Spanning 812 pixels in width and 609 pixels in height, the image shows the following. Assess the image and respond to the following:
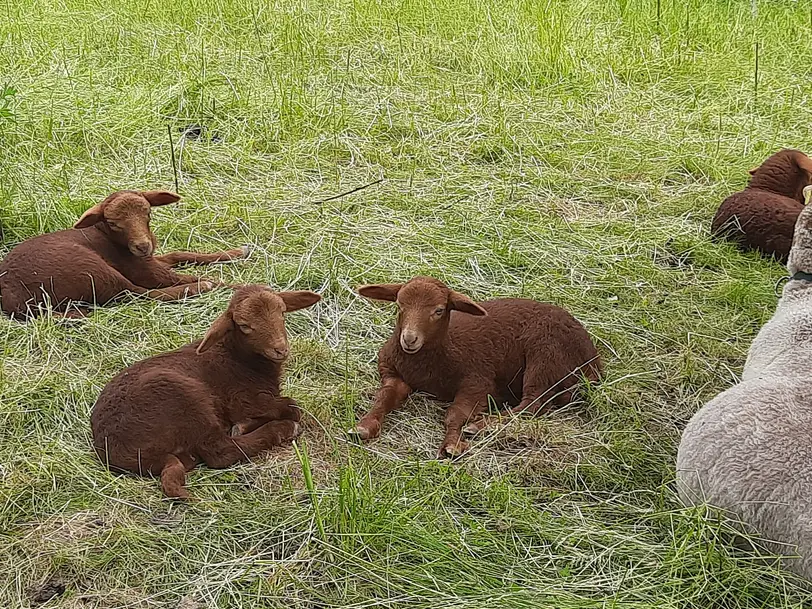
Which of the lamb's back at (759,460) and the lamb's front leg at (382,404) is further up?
the lamb's back at (759,460)

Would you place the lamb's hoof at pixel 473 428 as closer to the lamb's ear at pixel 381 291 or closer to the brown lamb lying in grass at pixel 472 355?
the brown lamb lying in grass at pixel 472 355

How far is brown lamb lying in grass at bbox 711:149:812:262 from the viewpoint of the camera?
5828 millimetres

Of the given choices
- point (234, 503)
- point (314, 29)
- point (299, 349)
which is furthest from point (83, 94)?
point (234, 503)

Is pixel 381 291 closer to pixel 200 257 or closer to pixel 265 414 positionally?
pixel 265 414

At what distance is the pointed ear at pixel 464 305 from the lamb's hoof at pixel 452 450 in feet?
2.01

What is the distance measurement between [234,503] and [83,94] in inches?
215

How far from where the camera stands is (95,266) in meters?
4.90

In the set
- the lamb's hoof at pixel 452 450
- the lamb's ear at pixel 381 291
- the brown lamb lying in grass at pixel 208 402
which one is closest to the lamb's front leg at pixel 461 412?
the lamb's hoof at pixel 452 450

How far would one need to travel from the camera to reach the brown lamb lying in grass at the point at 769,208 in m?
5.83

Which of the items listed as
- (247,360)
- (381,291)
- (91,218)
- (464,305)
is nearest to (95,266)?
(91,218)

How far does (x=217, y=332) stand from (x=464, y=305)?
1.11m

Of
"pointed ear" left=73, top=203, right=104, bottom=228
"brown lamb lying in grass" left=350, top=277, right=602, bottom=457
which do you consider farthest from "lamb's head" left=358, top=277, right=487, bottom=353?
"pointed ear" left=73, top=203, right=104, bottom=228

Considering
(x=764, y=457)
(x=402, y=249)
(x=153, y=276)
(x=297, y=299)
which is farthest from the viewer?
(x=402, y=249)

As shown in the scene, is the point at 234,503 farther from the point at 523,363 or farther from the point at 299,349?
the point at 523,363
